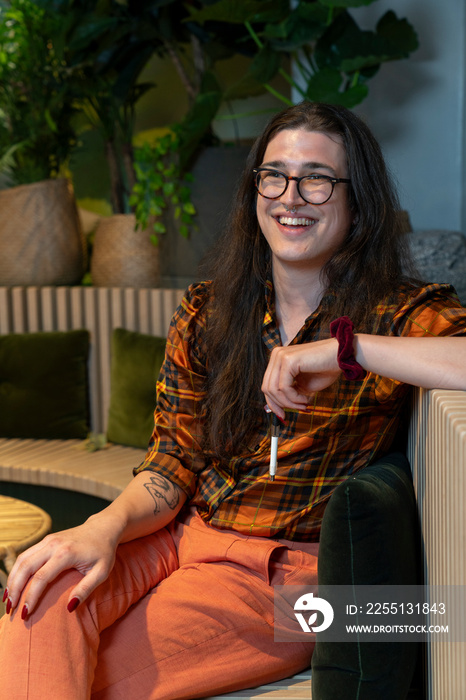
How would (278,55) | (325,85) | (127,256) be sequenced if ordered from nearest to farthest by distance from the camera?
1. (325,85)
2. (278,55)
3. (127,256)

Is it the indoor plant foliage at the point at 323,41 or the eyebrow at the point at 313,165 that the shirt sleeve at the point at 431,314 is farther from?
the indoor plant foliage at the point at 323,41

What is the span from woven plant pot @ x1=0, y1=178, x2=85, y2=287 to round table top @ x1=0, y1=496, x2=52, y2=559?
1606 millimetres

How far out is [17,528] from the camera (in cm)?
195

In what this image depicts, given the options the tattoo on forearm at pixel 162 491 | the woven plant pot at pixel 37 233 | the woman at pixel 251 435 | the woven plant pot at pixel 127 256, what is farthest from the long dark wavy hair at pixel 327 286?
the woven plant pot at pixel 37 233

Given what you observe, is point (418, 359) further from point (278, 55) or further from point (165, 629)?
point (278, 55)

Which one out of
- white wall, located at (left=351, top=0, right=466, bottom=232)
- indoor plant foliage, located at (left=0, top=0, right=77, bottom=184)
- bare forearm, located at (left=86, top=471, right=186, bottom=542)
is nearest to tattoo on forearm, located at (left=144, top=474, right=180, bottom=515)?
bare forearm, located at (left=86, top=471, right=186, bottom=542)

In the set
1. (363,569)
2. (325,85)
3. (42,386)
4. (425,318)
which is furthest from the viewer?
(42,386)

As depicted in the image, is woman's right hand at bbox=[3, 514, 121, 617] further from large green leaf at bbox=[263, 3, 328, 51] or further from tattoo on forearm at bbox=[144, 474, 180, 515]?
large green leaf at bbox=[263, 3, 328, 51]

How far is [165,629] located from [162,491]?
0.28 metres

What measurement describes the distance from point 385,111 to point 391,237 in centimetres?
191

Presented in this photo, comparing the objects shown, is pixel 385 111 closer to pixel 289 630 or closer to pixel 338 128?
pixel 338 128

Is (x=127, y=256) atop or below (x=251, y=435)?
atop

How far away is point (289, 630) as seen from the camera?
1.35 metres

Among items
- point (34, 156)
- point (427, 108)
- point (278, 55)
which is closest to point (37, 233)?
point (34, 156)
